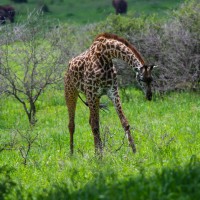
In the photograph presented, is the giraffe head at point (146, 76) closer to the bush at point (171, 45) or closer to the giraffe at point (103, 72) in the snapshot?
the giraffe at point (103, 72)

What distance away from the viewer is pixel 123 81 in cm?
2417

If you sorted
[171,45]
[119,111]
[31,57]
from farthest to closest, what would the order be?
[171,45] → [31,57] → [119,111]

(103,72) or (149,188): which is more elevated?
(103,72)

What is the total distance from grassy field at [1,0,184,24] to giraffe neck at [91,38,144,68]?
38509 millimetres

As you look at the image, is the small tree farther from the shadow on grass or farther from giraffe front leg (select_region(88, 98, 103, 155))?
the shadow on grass

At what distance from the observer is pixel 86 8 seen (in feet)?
191

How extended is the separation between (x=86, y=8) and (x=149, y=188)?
2035 inches

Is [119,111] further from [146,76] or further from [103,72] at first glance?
[146,76]

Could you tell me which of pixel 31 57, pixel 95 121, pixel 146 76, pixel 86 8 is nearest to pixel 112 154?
pixel 146 76

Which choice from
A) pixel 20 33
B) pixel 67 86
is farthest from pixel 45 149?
pixel 20 33

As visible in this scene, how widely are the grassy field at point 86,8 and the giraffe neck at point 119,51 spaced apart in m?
38.5

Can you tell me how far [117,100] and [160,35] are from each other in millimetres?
12388

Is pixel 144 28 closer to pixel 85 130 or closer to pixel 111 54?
pixel 85 130

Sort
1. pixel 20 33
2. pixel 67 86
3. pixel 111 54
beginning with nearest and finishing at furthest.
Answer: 1. pixel 111 54
2. pixel 67 86
3. pixel 20 33
